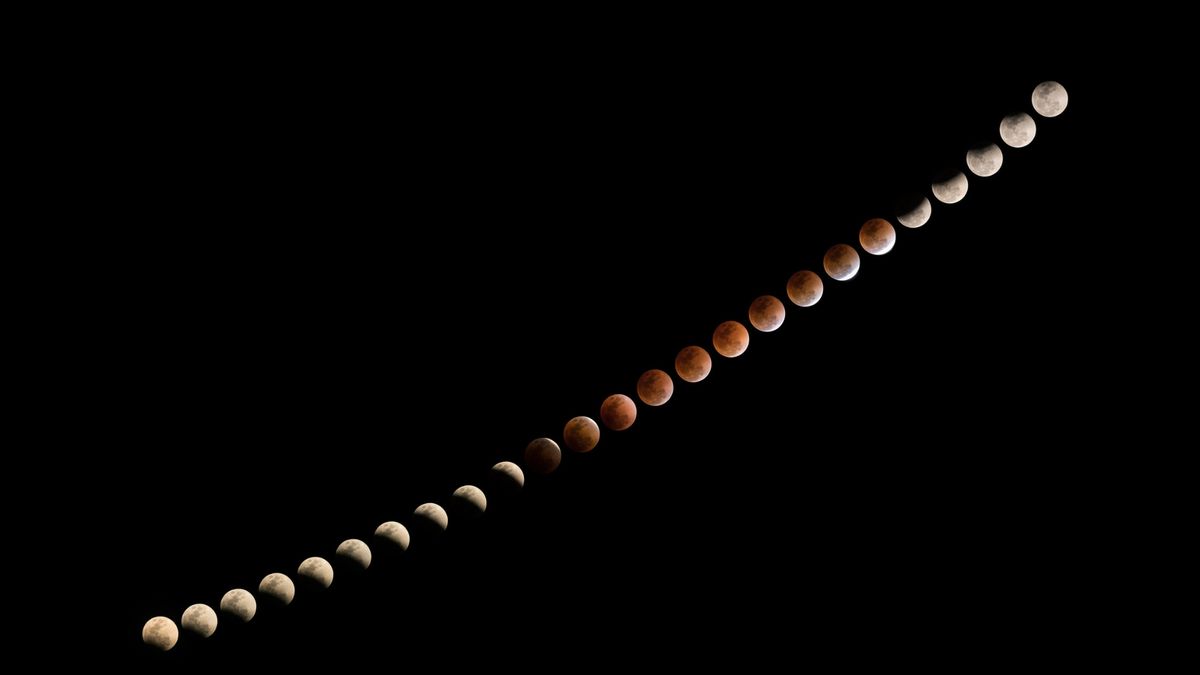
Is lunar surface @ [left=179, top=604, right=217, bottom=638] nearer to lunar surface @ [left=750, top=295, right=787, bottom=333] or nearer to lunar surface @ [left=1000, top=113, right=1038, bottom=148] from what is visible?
lunar surface @ [left=750, top=295, right=787, bottom=333]

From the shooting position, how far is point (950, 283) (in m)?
1.38

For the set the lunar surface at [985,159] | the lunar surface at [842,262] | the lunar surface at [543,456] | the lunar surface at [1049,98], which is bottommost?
the lunar surface at [543,456]

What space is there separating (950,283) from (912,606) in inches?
16.7

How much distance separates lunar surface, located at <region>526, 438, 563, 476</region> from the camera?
4.31 feet

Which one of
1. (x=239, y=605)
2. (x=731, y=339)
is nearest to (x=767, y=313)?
(x=731, y=339)

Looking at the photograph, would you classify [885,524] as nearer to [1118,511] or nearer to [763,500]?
[763,500]

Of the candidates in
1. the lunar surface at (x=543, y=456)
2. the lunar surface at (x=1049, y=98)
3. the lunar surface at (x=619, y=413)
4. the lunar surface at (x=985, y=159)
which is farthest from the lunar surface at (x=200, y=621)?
the lunar surface at (x=1049, y=98)

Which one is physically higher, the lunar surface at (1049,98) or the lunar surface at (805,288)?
the lunar surface at (1049,98)

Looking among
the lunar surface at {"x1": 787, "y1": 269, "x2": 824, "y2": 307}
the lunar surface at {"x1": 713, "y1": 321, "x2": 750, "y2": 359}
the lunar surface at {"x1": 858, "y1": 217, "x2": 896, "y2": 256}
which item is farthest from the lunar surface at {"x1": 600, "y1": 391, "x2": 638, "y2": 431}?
the lunar surface at {"x1": 858, "y1": 217, "x2": 896, "y2": 256}

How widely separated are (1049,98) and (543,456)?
0.76 m

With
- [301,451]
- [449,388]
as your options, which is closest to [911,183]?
[449,388]

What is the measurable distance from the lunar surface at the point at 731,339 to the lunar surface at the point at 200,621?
712 mm

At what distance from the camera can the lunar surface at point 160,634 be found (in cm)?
127

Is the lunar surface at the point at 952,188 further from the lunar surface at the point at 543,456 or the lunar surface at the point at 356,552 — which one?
the lunar surface at the point at 356,552
